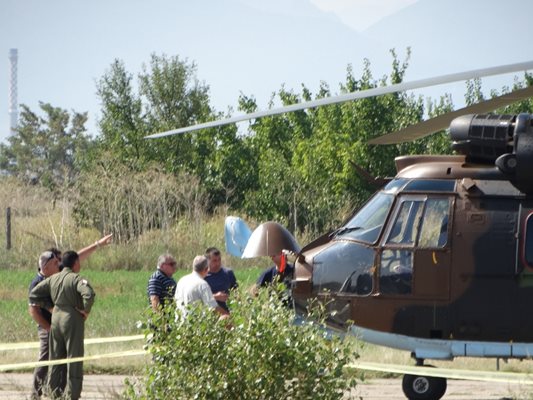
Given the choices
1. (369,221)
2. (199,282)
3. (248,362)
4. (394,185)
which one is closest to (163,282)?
(199,282)

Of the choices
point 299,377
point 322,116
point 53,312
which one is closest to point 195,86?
point 322,116

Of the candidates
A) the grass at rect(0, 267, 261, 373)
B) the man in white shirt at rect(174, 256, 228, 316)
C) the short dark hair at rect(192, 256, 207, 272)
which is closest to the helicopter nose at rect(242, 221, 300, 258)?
the grass at rect(0, 267, 261, 373)

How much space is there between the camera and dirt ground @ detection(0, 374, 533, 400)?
1381 centimetres

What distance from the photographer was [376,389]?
14.7 meters

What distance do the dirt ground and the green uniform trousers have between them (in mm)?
341

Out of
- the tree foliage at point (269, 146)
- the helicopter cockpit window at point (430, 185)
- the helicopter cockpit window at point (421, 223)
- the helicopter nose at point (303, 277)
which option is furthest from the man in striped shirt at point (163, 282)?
the tree foliage at point (269, 146)

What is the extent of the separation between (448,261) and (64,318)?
13.2 ft

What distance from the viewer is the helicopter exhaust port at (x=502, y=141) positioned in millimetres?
12805

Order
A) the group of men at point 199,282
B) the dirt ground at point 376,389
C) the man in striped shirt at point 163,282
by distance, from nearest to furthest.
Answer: the group of men at point 199,282 < the dirt ground at point 376,389 < the man in striped shirt at point 163,282

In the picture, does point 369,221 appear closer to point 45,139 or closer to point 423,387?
point 423,387

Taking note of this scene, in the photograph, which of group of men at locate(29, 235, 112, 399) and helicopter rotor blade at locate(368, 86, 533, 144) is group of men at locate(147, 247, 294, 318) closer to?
group of men at locate(29, 235, 112, 399)

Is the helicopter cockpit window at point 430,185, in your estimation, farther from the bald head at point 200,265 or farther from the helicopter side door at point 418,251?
the bald head at point 200,265

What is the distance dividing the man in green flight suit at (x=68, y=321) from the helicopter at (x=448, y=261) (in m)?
2.35

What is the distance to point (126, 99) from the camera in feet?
200
